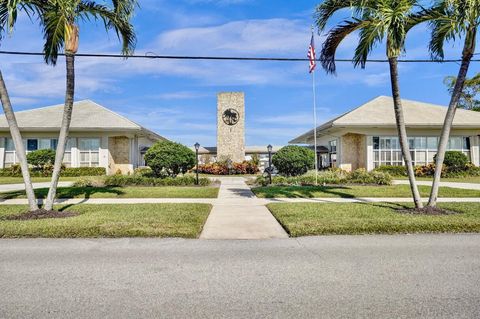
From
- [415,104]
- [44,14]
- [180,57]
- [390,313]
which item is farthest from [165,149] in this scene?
[415,104]

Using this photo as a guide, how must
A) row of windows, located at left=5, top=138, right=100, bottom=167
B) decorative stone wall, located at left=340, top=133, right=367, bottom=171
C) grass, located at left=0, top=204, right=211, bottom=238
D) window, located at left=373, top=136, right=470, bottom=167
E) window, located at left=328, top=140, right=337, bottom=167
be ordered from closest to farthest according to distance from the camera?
grass, located at left=0, top=204, right=211, bottom=238 < window, located at left=373, top=136, right=470, bottom=167 < row of windows, located at left=5, top=138, right=100, bottom=167 < decorative stone wall, located at left=340, top=133, right=367, bottom=171 < window, located at left=328, top=140, right=337, bottom=167

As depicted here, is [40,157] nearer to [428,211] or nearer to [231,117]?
[231,117]

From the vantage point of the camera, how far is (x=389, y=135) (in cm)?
2753

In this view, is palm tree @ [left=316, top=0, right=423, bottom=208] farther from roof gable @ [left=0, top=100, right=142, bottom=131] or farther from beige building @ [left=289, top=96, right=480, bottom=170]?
roof gable @ [left=0, top=100, right=142, bottom=131]

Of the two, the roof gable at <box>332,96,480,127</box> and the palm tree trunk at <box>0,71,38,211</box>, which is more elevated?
the roof gable at <box>332,96,480,127</box>

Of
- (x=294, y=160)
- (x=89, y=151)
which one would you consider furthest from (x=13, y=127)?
(x=89, y=151)

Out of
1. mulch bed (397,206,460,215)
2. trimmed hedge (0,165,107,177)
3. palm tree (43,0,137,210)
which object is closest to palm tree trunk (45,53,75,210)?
palm tree (43,0,137,210)

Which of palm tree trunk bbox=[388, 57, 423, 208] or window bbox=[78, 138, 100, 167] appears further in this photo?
window bbox=[78, 138, 100, 167]

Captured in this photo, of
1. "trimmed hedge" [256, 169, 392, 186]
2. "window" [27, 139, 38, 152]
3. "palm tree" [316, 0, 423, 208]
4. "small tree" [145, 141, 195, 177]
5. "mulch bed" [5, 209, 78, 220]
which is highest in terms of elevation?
"palm tree" [316, 0, 423, 208]

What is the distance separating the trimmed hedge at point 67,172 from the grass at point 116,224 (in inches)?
683

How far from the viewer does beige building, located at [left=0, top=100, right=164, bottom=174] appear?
27.0 metres

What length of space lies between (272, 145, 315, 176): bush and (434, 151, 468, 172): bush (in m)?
12.5

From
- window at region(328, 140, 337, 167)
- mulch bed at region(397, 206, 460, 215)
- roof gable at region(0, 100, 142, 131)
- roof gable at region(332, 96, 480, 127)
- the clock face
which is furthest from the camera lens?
the clock face

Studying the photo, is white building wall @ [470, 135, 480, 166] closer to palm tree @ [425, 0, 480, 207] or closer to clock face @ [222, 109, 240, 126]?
clock face @ [222, 109, 240, 126]
